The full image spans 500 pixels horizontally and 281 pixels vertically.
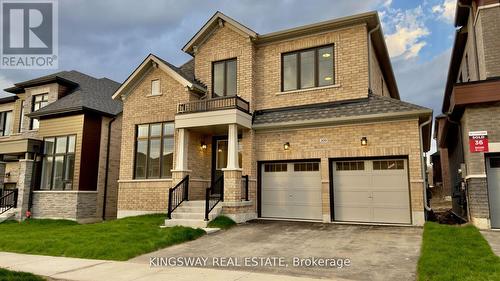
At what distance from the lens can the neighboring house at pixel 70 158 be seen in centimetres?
1656

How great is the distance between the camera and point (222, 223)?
1117 centimetres

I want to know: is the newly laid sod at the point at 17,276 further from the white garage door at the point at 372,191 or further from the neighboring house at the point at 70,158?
the neighboring house at the point at 70,158

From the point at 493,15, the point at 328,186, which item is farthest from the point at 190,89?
the point at 493,15

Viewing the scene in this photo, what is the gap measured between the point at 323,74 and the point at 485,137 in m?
5.79

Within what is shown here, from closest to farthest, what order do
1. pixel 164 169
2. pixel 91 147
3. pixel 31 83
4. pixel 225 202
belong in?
pixel 225 202
pixel 164 169
pixel 91 147
pixel 31 83

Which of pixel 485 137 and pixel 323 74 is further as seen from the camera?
pixel 323 74

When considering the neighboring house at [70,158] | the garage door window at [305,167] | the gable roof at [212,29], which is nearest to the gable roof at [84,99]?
the neighboring house at [70,158]

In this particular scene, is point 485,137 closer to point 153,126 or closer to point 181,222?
point 181,222

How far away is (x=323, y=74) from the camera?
1325 centimetres

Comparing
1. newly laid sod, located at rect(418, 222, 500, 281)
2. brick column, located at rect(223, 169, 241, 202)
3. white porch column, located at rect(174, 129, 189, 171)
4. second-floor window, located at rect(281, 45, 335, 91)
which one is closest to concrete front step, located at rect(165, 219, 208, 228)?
brick column, located at rect(223, 169, 241, 202)

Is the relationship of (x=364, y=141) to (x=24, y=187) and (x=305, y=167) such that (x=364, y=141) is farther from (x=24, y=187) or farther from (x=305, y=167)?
(x=24, y=187)

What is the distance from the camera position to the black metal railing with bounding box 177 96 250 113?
12.8 m

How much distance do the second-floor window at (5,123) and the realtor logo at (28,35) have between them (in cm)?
726

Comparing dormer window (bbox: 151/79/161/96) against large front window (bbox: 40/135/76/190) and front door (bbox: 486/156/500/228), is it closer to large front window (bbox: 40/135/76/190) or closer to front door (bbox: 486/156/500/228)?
large front window (bbox: 40/135/76/190)
